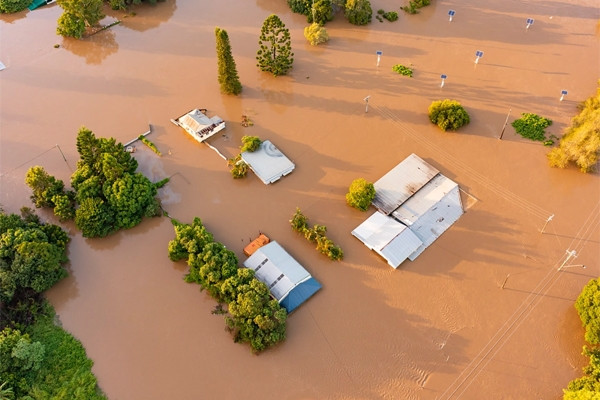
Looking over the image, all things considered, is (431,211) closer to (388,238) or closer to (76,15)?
(388,238)

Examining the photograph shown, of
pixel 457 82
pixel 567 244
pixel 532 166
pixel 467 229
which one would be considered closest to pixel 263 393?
pixel 467 229

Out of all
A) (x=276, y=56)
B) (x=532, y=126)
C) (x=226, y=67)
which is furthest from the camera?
(x=276, y=56)

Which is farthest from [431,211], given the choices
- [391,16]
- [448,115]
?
[391,16]

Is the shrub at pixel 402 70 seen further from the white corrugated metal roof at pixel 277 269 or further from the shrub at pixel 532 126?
the white corrugated metal roof at pixel 277 269

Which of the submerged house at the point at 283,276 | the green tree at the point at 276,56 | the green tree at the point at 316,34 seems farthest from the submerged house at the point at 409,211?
the green tree at the point at 316,34

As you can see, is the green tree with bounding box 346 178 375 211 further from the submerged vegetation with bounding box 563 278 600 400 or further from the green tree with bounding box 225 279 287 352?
the submerged vegetation with bounding box 563 278 600 400
